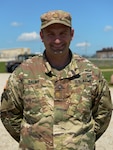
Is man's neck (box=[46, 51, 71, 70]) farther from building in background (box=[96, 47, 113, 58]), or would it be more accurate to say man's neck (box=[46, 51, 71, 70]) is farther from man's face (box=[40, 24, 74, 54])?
building in background (box=[96, 47, 113, 58])

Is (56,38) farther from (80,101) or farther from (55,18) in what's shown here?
(80,101)

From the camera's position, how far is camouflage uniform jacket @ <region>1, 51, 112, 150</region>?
2.42 m

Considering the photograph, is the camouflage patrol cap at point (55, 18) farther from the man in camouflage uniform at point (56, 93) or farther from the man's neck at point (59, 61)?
the man's neck at point (59, 61)

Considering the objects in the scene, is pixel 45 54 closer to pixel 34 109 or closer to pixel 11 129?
pixel 34 109

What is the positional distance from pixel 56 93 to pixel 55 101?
0.05 m

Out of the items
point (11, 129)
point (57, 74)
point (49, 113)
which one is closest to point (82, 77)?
point (57, 74)

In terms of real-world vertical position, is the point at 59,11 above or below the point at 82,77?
above

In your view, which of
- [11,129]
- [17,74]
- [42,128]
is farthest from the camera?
[11,129]


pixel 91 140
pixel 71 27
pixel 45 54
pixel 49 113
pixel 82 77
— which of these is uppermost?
pixel 71 27

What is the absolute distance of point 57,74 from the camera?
8.15ft

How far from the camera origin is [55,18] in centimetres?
249

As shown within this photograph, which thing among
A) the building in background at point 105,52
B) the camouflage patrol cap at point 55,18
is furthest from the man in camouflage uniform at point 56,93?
the building in background at point 105,52

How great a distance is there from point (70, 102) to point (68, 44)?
0.41 metres

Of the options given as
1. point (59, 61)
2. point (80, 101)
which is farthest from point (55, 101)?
point (59, 61)
